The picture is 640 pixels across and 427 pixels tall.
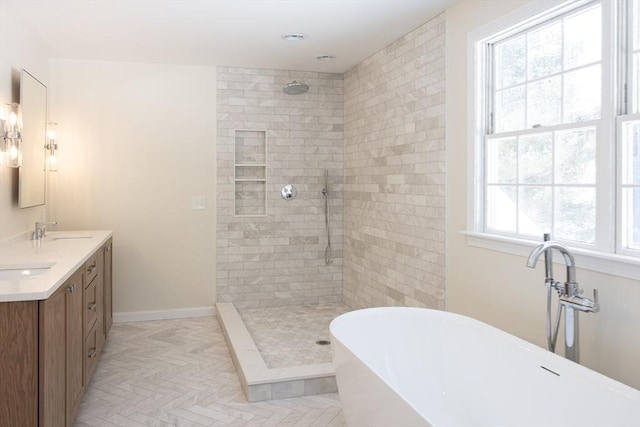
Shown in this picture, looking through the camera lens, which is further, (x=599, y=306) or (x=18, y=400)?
(x=599, y=306)

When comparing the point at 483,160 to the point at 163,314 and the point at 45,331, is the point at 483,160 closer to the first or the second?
the point at 45,331

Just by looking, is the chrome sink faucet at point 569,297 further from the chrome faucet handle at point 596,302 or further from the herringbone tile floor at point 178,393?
the herringbone tile floor at point 178,393

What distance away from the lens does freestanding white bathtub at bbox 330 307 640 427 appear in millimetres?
2013

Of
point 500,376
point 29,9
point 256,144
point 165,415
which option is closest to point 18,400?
point 165,415

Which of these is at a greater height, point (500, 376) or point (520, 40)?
point (520, 40)

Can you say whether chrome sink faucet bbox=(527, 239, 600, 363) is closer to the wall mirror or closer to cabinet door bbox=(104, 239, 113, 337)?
cabinet door bbox=(104, 239, 113, 337)

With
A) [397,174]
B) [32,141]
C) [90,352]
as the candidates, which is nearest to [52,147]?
[32,141]

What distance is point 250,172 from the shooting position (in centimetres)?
561

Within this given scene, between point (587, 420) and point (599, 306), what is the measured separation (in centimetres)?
60

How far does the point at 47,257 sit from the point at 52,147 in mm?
1934

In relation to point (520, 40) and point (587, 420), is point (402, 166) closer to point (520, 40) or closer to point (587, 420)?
point (520, 40)

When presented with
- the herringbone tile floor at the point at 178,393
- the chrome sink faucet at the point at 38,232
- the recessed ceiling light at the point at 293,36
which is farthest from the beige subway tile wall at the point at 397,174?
the chrome sink faucet at the point at 38,232

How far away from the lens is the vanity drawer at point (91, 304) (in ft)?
10.6

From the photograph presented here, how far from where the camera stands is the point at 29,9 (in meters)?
3.68
